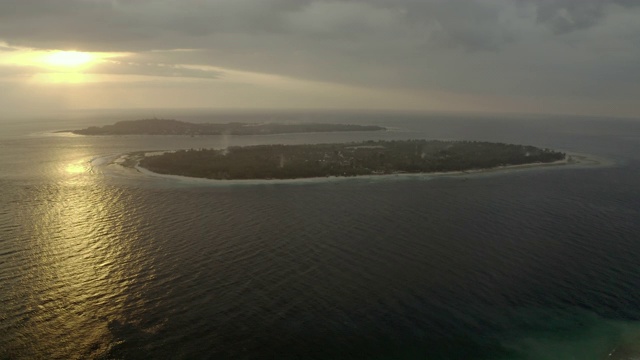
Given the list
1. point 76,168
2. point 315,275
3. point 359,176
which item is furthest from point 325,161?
point 315,275

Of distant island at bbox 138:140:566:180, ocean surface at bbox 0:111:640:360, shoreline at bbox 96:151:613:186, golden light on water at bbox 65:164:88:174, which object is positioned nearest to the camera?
ocean surface at bbox 0:111:640:360

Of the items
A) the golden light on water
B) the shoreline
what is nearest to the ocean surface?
the shoreline

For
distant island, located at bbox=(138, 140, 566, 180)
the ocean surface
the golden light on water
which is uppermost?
distant island, located at bbox=(138, 140, 566, 180)

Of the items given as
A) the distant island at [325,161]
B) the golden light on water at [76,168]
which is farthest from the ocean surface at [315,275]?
the golden light on water at [76,168]

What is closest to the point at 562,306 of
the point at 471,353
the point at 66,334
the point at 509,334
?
the point at 509,334

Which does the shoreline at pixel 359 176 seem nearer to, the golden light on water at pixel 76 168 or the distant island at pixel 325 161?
the distant island at pixel 325 161

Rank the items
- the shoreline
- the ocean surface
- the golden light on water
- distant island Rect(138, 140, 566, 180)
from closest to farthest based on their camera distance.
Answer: the ocean surface → the shoreline → distant island Rect(138, 140, 566, 180) → the golden light on water

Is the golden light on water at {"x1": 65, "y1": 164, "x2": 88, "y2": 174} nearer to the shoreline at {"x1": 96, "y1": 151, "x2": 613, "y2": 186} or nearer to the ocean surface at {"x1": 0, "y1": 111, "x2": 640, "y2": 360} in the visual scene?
the shoreline at {"x1": 96, "y1": 151, "x2": 613, "y2": 186}
